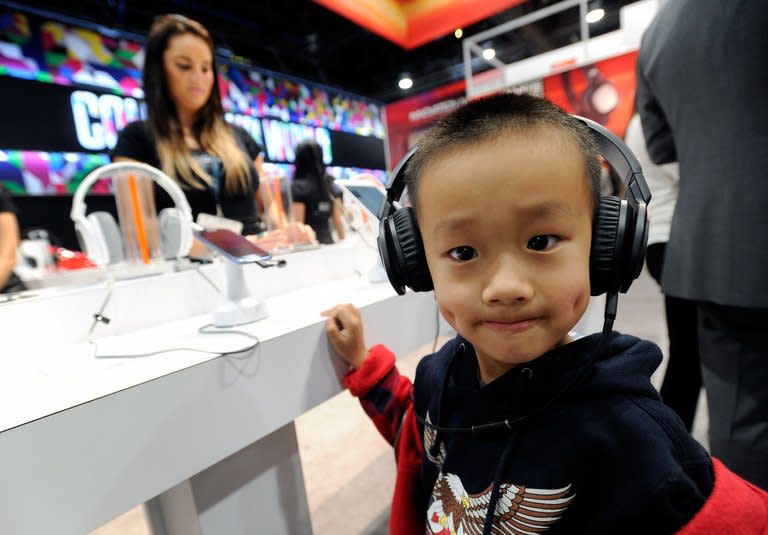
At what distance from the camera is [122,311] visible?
0.83 metres

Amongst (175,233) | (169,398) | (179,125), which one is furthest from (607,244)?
(179,125)

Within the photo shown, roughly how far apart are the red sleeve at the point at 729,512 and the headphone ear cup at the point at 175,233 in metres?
0.83

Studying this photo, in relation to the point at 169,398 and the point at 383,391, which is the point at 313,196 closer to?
the point at 383,391

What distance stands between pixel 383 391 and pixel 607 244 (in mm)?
424

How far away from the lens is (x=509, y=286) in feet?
1.24

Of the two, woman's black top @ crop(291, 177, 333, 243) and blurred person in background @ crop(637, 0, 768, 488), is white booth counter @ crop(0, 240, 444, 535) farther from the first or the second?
woman's black top @ crop(291, 177, 333, 243)

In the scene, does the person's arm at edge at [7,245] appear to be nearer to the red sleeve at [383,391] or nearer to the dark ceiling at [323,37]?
the red sleeve at [383,391]

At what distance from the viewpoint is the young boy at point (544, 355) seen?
0.38 m

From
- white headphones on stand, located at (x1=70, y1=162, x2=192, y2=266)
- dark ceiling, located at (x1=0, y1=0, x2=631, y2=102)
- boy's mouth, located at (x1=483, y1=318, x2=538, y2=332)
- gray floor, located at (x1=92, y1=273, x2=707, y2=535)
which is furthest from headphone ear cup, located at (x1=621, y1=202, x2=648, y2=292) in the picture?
dark ceiling, located at (x1=0, y1=0, x2=631, y2=102)

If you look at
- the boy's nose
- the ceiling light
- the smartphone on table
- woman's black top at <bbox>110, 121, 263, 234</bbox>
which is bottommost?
A: the boy's nose

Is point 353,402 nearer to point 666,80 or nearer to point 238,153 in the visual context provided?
point 238,153

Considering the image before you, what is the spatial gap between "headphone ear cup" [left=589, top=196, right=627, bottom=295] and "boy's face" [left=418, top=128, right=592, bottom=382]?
12 mm

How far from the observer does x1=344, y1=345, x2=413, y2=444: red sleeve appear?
2.24 feet

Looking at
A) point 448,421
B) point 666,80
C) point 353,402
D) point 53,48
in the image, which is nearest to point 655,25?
point 666,80
